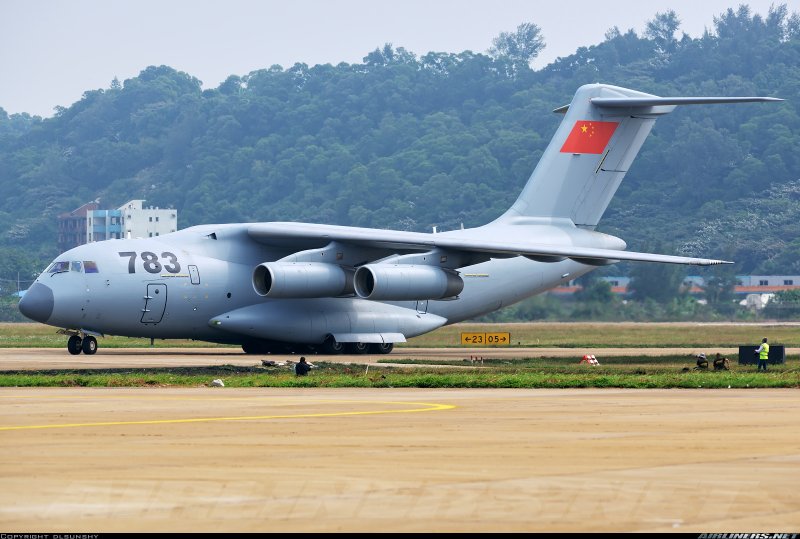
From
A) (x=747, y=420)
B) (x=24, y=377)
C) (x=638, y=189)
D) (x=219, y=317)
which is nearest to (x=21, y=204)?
(x=638, y=189)

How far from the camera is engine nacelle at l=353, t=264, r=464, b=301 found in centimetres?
3850

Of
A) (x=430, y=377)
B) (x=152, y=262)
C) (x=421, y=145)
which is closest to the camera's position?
(x=430, y=377)

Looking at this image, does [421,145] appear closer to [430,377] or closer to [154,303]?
A: [154,303]

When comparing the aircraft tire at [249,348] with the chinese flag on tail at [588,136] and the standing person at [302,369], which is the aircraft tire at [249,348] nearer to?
the chinese flag on tail at [588,136]

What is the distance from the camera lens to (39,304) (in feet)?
123

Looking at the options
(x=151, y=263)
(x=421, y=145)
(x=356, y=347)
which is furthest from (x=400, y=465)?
(x=421, y=145)

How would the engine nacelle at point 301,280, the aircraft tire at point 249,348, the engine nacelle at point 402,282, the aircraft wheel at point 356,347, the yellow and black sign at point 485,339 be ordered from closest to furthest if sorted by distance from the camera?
the engine nacelle at point 301,280 → the engine nacelle at point 402,282 → the aircraft wheel at point 356,347 → the aircraft tire at point 249,348 → the yellow and black sign at point 485,339

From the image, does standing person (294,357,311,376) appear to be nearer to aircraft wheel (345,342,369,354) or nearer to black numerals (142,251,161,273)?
black numerals (142,251,161,273)

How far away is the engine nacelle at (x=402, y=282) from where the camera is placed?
3850 cm

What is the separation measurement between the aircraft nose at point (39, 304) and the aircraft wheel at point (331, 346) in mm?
7303

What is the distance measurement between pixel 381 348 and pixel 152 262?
22.5 ft

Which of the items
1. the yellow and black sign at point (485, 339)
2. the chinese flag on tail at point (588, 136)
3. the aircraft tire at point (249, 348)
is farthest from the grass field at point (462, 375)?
the chinese flag on tail at point (588, 136)

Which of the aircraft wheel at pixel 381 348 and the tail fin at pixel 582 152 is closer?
the aircraft wheel at pixel 381 348

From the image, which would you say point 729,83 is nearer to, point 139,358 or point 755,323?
point 755,323
